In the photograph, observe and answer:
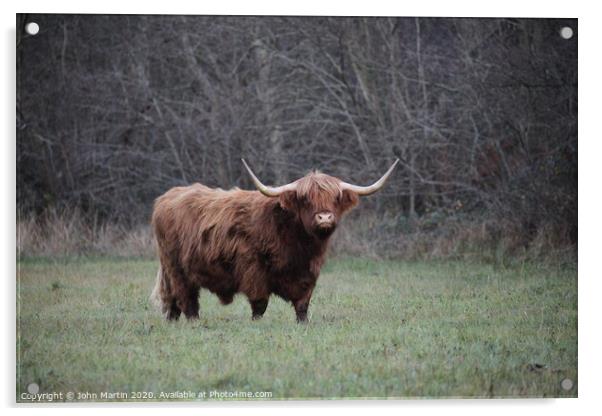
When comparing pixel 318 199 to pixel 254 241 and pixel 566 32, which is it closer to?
pixel 254 241

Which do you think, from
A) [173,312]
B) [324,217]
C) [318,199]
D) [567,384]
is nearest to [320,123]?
[173,312]

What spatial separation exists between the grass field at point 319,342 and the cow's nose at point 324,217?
92cm

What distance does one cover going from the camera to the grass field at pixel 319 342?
702 cm

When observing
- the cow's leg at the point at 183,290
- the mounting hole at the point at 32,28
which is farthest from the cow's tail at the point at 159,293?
the mounting hole at the point at 32,28

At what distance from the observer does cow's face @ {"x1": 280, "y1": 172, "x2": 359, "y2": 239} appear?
27.2 ft

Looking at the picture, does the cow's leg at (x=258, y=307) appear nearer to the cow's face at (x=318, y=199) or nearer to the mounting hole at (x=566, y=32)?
the cow's face at (x=318, y=199)

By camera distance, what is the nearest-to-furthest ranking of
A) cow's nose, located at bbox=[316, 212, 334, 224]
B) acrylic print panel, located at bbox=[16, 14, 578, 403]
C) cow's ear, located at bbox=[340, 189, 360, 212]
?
1. acrylic print panel, located at bbox=[16, 14, 578, 403]
2. cow's nose, located at bbox=[316, 212, 334, 224]
3. cow's ear, located at bbox=[340, 189, 360, 212]

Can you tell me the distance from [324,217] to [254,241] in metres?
0.88

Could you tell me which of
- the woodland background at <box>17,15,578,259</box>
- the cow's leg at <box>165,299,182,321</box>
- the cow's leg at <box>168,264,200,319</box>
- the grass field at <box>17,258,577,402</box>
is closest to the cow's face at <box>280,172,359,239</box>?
the grass field at <box>17,258,577,402</box>

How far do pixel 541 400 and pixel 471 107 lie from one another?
4866 mm

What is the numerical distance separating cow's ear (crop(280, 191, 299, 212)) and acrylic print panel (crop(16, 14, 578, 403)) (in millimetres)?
17

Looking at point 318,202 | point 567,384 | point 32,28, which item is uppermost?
point 32,28

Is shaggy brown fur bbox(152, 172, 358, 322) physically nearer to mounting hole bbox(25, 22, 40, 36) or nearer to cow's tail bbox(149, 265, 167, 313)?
cow's tail bbox(149, 265, 167, 313)

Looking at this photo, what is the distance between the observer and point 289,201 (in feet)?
28.3
